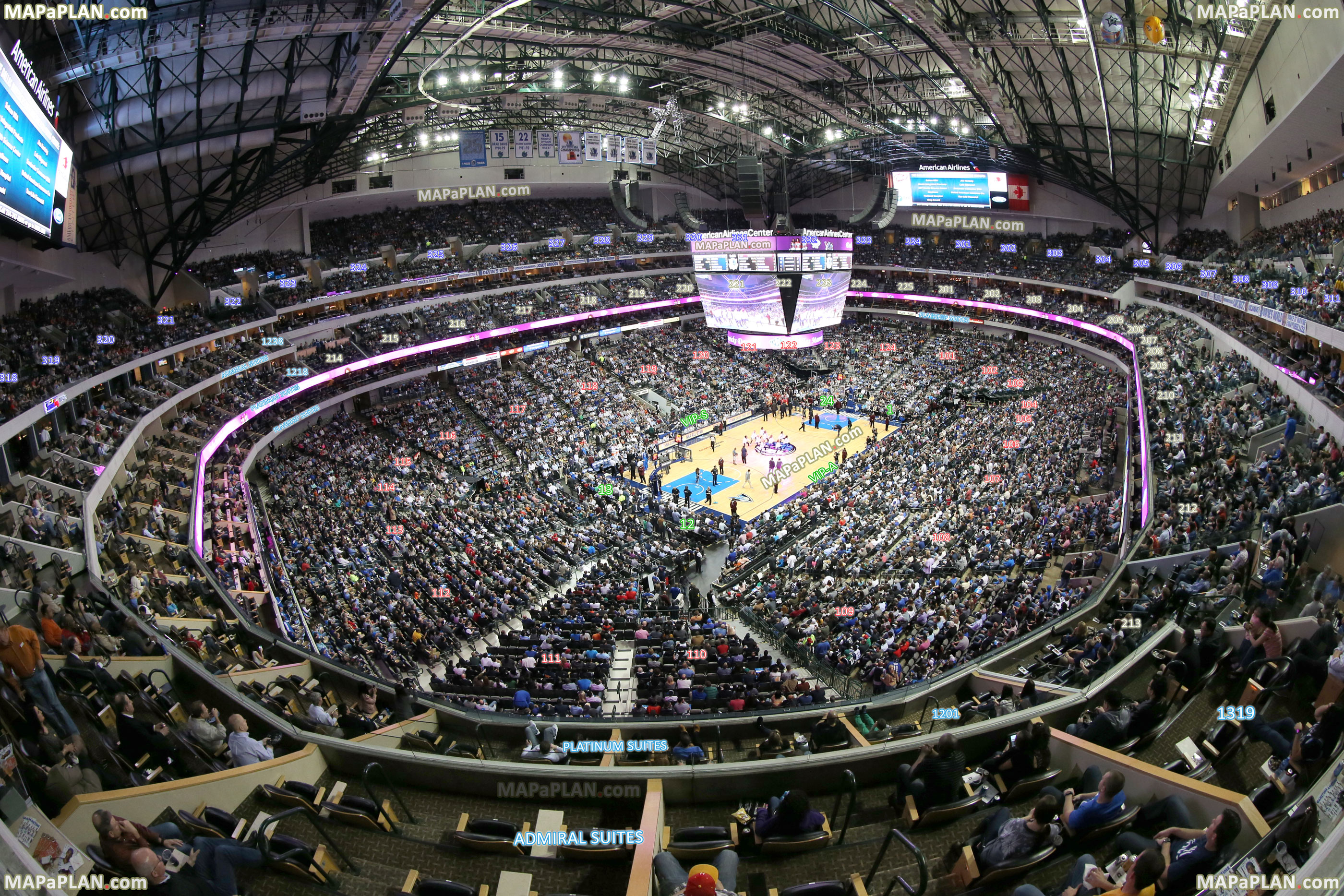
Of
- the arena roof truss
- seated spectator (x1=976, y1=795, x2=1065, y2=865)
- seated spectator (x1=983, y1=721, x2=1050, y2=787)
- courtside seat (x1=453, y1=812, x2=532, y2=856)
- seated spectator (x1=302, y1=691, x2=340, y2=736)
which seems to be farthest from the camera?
the arena roof truss

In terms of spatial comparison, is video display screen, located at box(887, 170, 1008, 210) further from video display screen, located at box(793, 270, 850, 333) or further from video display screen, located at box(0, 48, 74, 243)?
video display screen, located at box(0, 48, 74, 243)

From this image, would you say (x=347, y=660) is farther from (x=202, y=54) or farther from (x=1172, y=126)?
(x=1172, y=126)

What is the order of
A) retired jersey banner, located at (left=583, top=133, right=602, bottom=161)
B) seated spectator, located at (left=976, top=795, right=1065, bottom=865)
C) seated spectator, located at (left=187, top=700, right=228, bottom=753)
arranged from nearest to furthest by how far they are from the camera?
seated spectator, located at (left=976, top=795, right=1065, bottom=865) → seated spectator, located at (left=187, top=700, right=228, bottom=753) → retired jersey banner, located at (left=583, top=133, right=602, bottom=161)

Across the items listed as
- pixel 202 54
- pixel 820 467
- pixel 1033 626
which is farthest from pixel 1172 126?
pixel 202 54

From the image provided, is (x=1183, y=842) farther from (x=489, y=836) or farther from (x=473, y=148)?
(x=473, y=148)

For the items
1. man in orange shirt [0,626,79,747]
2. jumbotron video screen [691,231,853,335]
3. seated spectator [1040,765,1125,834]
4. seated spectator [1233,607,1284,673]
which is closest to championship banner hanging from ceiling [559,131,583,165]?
jumbotron video screen [691,231,853,335]
